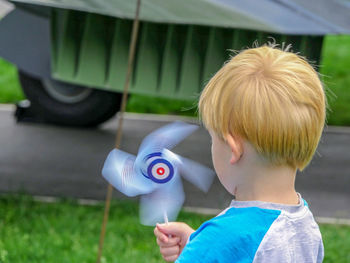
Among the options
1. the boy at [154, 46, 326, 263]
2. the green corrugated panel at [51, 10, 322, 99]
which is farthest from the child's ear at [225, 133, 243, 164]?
the green corrugated panel at [51, 10, 322, 99]

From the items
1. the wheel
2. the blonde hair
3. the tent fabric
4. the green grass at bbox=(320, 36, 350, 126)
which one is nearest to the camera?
the blonde hair

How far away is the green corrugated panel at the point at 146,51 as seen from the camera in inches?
243

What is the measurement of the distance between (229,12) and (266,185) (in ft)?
11.3

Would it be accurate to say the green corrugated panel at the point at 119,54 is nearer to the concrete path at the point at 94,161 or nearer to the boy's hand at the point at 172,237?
the concrete path at the point at 94,161

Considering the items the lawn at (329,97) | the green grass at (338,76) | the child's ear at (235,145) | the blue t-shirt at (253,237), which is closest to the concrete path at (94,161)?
the lawn at (329,97)

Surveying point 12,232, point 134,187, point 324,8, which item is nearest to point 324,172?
point 324,8

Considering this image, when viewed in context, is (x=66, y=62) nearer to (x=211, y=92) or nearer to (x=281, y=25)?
(x=281, y=25)

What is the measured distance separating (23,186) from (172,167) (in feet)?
15.4

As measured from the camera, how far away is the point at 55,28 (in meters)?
6.16

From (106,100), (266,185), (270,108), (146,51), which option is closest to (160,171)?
(266,185)

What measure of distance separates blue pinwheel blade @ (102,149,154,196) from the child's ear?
1.28 ft

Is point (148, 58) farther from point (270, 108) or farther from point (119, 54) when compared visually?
point (270, 108)

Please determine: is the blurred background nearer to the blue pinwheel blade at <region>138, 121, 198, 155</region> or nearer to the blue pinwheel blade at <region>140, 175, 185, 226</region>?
the blue pinwheel blade at <region>138, 121, 198, 155</region>

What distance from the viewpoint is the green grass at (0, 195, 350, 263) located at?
4934 mm
